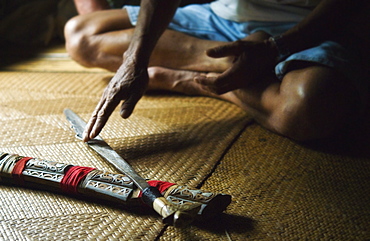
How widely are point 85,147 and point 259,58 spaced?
0.55 metres

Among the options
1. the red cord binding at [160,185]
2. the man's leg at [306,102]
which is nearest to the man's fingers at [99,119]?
the red cord binding at [160,185]

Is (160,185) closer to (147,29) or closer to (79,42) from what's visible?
(147,29)

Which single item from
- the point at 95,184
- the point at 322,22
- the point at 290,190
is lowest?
the point at 290,190

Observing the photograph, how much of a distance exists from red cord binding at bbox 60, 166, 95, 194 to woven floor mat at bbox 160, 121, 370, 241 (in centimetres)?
21

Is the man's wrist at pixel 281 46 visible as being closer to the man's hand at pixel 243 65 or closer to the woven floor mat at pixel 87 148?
the man's hand at pixel 243 65

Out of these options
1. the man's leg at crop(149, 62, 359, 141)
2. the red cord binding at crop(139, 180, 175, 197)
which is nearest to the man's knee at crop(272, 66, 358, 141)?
the man's leg at crop(149, 62, 359, 141)

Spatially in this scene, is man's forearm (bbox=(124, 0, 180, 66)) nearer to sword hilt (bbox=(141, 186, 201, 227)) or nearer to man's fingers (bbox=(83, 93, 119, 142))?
man's fingers (bbox=(83, 93, 119, 142))

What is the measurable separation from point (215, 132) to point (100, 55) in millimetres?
588

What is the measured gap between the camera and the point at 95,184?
0.80 metres

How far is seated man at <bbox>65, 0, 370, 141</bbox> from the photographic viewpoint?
106 cm

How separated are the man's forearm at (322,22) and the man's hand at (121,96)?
0.45 m

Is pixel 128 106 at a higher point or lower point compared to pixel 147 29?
lower

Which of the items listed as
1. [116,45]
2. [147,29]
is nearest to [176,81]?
[116,45]

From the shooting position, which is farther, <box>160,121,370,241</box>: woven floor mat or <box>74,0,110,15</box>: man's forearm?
<box>74,0,110,15</box>: man's forearm
